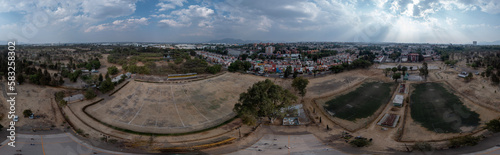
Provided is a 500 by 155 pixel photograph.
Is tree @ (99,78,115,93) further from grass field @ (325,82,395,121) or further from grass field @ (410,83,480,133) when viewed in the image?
grass field @ (410,83,480,133)

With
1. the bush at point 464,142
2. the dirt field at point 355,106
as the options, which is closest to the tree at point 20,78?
the dirt field at point 355,106

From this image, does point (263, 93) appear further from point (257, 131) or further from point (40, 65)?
point (40, 65)

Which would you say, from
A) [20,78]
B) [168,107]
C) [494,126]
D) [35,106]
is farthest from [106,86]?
[494,126]

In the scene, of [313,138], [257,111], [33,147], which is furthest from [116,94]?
[313,138]

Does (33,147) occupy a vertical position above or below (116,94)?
below

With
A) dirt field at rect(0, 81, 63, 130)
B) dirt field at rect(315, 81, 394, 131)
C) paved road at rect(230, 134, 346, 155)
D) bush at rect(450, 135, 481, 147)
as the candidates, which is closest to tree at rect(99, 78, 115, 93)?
dirt field at rect(0, 81, 63, 130)

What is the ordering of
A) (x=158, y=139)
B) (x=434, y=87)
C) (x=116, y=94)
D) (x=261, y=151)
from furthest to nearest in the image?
(x=434, y=87), (x=116, y=94), (x=158, y=139), (x=261, y=151)
